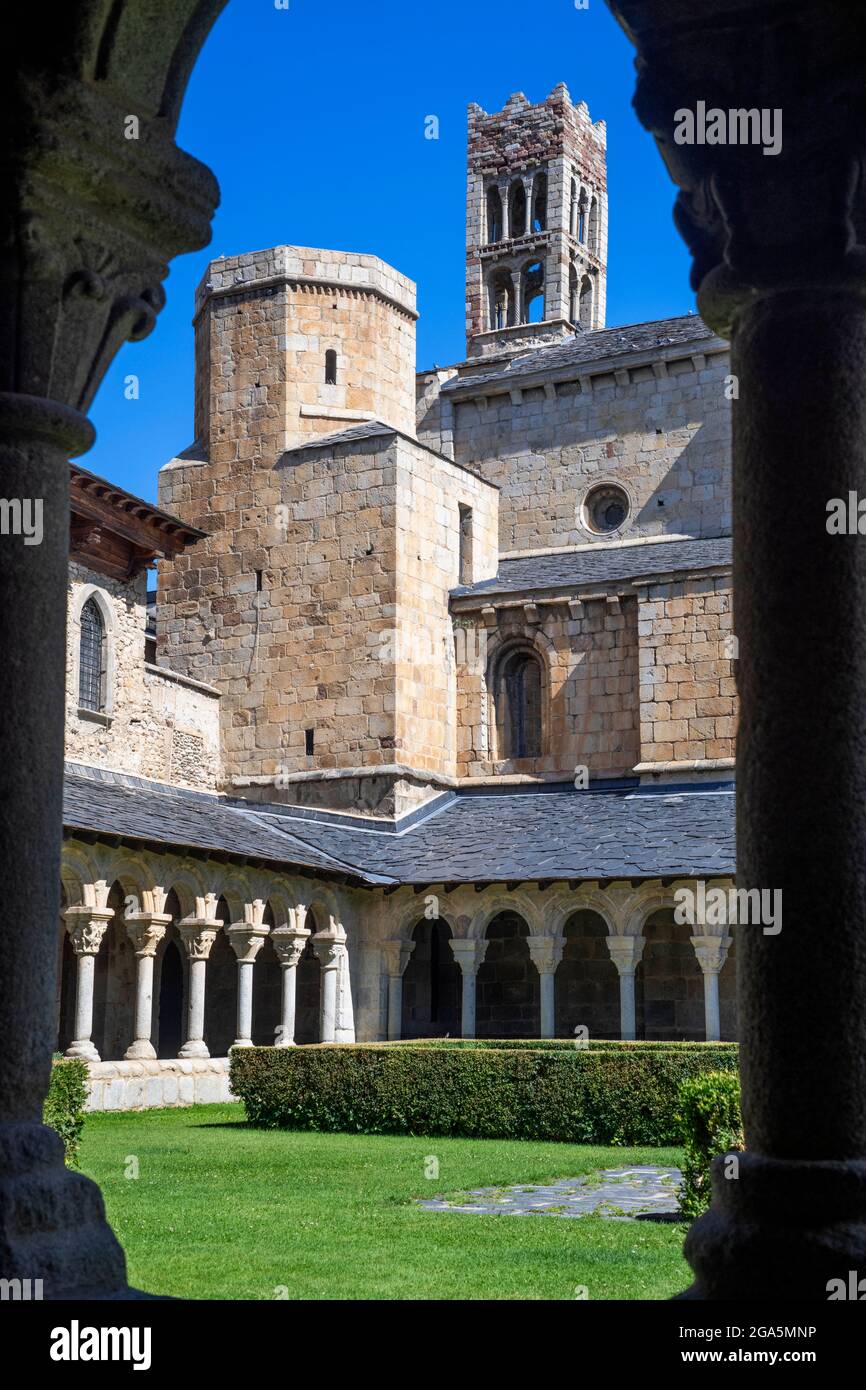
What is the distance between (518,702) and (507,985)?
189 inches

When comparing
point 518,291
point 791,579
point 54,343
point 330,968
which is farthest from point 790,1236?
point 518,291

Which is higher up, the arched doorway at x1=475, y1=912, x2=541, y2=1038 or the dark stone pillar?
the dark stone pillar

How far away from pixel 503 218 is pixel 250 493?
56.3 ft

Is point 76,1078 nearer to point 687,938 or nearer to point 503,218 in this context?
point 687,938

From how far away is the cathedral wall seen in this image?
27938 millimetres

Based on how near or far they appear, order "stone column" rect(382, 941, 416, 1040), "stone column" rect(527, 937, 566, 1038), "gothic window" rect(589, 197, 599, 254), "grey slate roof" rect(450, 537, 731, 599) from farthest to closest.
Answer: "gothic window" rect(589, 197, 599, 254), "grey slate roof" rect(450, 537, 731, 599), "stone column" rect(382, 941, 416, 1040), "stone column" rect(527, 937, 566, 1038)

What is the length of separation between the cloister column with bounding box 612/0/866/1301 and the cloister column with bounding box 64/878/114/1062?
14872mm

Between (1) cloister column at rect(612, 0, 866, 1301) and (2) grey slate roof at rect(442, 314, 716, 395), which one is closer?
(1) cloister column at rect(612, 0, 866, 1301)

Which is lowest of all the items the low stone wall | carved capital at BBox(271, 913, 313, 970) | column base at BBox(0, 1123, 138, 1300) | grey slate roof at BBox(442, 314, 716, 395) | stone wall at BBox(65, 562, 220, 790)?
the low stone wall

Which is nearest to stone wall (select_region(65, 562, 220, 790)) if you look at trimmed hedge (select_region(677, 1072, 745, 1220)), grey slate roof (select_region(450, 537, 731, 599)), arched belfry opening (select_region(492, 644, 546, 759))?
arched belfry opening (select_region(492, 644, 546, 759))

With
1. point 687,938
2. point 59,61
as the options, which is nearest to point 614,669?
point 687,938

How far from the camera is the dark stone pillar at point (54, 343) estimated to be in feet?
11.4

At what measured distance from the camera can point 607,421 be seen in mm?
29078

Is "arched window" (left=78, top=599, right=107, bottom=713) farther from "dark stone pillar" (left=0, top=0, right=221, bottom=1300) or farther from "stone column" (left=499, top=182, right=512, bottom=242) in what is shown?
"stone column" (left=499, top=182, right=512, bottom=242)
